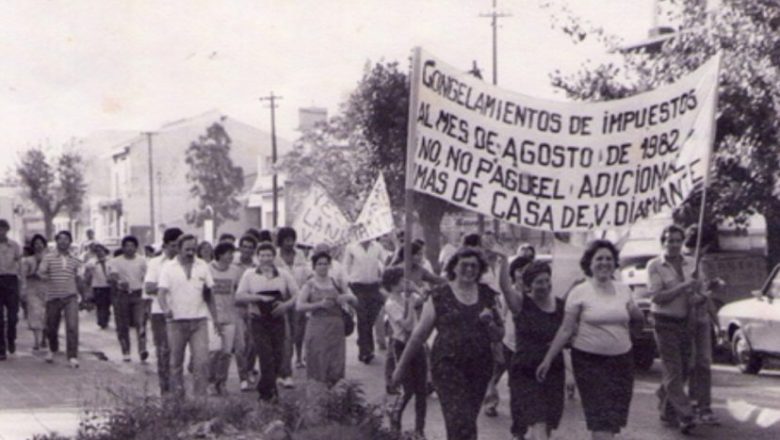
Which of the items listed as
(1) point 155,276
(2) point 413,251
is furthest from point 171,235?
(2) point 413,251

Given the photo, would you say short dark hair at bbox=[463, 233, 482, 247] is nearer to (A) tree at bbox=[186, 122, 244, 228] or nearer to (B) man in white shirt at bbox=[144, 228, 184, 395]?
(B) man in white shirt at bbox=[144, 228, 184, 395]

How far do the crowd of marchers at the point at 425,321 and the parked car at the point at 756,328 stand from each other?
344cm

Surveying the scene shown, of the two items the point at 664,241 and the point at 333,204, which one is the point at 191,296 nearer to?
the point at 664,241

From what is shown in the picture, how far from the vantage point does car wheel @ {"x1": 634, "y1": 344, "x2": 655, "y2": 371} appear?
16.5 metres

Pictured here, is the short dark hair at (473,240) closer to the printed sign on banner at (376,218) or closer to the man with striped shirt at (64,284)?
the printed sign on banner at (376,218)

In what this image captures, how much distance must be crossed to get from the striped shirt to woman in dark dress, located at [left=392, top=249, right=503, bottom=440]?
9.49 metres

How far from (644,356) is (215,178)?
54610mm

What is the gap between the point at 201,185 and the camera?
7025cm

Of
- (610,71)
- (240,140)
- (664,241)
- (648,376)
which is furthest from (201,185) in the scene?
(664,241)

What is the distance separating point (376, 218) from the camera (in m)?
17.6

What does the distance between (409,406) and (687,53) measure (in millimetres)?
9135

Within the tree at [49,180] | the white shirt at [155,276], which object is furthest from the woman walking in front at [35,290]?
the tree at [49,180]

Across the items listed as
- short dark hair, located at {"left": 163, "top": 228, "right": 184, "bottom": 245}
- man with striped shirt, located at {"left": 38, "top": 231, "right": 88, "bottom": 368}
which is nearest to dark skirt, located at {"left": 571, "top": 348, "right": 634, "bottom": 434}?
short dark hair, located at {"left": 163, "top": 228, "right": 184, "bottom": 245}

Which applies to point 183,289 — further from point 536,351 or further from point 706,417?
point 706,417
